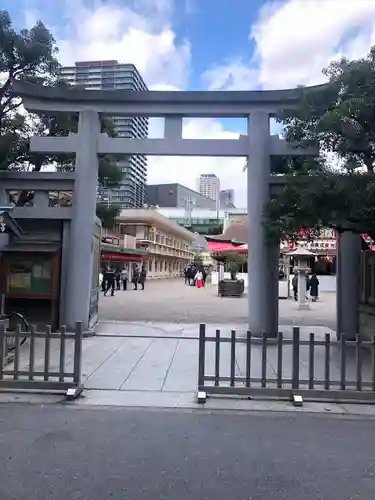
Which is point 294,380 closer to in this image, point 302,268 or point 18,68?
point 18,68

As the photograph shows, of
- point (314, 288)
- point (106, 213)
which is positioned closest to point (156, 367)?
point (106, 213)

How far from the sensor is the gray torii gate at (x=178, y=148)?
11352 mm

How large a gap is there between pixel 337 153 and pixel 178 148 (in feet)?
13.9

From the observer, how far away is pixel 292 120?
9508 mm

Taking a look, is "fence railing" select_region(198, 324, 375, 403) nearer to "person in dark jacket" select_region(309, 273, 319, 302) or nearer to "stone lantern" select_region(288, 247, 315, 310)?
"stone lantern" select_region(288, 247, 315, 310)

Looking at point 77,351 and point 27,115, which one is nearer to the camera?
point 77,351

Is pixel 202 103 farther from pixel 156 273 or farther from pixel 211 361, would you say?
pixel 156 273

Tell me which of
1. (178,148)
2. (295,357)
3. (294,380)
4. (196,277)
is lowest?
(294,380)

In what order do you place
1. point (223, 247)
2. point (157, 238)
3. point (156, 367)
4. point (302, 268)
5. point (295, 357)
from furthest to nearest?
point (157, 238) < point (223, 247) < point (302, 268) < point (156, 367) < point (295, 357)

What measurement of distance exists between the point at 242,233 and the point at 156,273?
64.4 ft

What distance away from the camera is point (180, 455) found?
4488mm

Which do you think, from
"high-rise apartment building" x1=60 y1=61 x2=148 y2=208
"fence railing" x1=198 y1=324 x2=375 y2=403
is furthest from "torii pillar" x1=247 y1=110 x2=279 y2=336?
"high-rise apartment building" x1=60 y1=61 x2=148 y2=208

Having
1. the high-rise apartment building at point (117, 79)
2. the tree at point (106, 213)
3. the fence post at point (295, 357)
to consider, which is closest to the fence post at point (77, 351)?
the fence post at point (295, 357)

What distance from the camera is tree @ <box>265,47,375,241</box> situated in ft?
25.6
